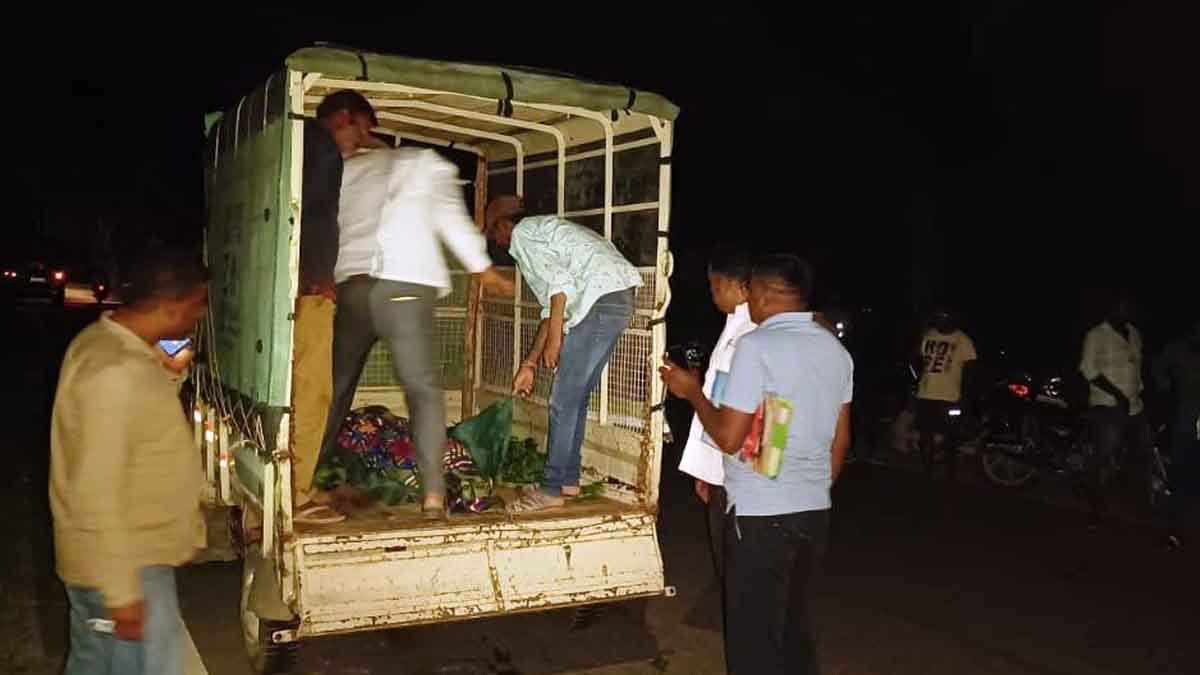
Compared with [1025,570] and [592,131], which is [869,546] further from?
[592,131]

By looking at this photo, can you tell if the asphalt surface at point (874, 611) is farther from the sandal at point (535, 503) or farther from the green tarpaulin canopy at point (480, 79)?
the green tarpaulin canopy at point (480, 79)

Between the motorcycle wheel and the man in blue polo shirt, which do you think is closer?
the man in blue polo shirt

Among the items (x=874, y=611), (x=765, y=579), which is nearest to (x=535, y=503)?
(x=765, y=579)

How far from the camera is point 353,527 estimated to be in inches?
190

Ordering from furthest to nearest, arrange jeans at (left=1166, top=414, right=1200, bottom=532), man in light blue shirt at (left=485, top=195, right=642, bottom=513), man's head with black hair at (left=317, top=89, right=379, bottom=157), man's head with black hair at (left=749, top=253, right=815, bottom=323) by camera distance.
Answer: jeans at (left=1166, top=414, right=1200, bottom=532) < man in light blue shirt at (left=485, top=195, right=642, bottom=513) < man's head with black hair at (left=317, top=89, right=379, bottom=157) < man's head with black hair at (left=749, top=253, right=815, bottom=323)

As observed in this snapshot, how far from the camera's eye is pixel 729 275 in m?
4.89

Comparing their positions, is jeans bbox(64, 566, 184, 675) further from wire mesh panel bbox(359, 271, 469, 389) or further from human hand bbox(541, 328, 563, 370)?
wire mesh panel bbox(359, 271, 469, 389)

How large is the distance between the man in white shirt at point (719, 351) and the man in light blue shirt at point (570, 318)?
65 cm

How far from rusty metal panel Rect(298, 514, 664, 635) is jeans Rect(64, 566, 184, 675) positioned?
60.1 inches

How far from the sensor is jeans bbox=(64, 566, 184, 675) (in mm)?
2941

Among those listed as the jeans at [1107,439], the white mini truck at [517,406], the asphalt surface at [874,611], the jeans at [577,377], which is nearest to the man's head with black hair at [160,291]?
the white mini truck at [517,406]

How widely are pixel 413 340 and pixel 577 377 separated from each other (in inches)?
36.4

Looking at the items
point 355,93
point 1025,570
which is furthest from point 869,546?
point 355,93

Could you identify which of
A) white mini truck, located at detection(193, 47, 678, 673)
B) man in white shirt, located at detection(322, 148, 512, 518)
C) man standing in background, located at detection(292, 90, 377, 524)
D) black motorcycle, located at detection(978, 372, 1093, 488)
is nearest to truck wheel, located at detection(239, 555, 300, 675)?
white mini truck, located at detection(193, 47, 678, 673)
